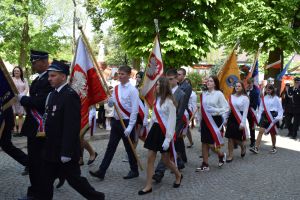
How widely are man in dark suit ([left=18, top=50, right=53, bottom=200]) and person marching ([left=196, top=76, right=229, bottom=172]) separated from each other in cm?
339

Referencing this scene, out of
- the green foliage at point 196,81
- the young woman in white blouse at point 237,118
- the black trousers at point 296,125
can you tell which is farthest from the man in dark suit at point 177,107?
the green foliage at point 196,81

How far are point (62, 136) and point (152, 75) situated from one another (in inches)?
124

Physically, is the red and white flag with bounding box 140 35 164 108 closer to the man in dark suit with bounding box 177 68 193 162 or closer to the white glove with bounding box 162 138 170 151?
the man in dark suit with bounding box 177 68 193 162

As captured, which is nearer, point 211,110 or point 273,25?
point 211,110

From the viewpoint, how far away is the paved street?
6234 mm

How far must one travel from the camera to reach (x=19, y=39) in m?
23.2

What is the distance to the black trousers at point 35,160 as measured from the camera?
18.1 feet

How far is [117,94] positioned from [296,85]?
8800mm

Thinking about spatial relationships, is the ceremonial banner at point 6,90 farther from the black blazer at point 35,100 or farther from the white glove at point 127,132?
the white glove at point 127,132

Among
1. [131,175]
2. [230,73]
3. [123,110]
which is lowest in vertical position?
[131,175]

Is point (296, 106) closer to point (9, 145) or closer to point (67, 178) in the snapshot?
point (9, 145)

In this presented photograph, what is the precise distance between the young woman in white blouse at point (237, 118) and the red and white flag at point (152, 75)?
7.97ft

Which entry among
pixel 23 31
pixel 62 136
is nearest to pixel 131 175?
pixel 62 136

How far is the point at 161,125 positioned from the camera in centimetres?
625
